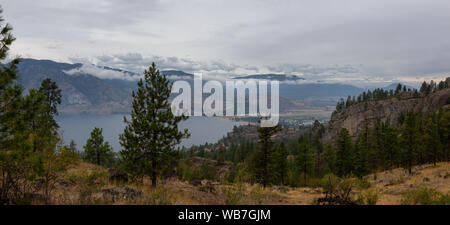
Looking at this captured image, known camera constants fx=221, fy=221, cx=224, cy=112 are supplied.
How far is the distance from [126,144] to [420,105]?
5411 inches

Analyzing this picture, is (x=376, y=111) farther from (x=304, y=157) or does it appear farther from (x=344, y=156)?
(x=304, y=157)

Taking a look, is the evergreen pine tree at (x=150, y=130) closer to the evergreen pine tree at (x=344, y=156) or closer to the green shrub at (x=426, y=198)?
the green shrub at (x=426, y=198)

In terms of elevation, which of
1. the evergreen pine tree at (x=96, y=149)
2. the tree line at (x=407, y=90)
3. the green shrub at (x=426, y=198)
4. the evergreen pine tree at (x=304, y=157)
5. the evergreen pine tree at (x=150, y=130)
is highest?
the tree line at (x=407, y=90)

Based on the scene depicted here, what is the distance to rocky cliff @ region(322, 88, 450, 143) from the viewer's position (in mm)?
106250

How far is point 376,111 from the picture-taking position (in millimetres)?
126125

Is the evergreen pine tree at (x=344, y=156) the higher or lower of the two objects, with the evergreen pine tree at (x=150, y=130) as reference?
lower

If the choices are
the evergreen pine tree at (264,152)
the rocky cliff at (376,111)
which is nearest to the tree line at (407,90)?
the rocky cliff at (376,111)

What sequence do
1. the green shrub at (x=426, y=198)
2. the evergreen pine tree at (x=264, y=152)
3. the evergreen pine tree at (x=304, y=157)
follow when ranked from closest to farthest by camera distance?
the green shrub at (x=426, y=198)
the evergreen pine tree at (x=264, y=152)
the evergreen pine tree at (x=304, y=157)

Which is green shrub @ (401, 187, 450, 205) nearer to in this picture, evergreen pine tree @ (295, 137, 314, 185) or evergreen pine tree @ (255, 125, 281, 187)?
evergreen pine tree @ (255, 125, 281, 187)

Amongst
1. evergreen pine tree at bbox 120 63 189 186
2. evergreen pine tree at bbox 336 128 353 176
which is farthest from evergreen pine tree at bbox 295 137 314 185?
evergreen pine tree at bbox 120 63 189 186

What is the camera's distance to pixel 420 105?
107438 mm

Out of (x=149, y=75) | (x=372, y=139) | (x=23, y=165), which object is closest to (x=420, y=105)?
(x=372, y=139)

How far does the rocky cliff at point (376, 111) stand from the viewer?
106 metres
